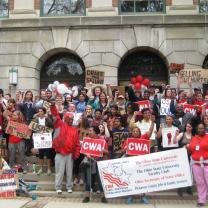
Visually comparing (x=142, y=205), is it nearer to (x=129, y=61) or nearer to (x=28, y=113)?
(x=28, y=113)

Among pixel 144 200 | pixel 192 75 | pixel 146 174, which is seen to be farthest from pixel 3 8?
pixel 144 200

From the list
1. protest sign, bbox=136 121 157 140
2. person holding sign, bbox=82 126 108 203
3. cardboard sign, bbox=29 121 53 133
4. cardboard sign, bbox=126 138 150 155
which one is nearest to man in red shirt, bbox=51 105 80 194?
person holding sign, bbox=82 126 108 203

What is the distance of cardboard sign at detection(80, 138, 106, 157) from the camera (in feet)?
38.8

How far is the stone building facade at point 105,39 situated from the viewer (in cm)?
1958

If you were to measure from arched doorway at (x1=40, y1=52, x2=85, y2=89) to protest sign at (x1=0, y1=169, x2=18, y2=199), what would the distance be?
9155mm

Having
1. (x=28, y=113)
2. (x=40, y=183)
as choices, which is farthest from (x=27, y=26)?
(x=40, y=183)

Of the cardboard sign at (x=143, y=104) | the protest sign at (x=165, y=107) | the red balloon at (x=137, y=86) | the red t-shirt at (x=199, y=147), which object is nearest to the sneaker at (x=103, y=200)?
the red t-shirt at (x=199, y=147)

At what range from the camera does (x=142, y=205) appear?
11344mm

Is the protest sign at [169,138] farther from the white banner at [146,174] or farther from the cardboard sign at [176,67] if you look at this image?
the cardboard sign at [176,67]

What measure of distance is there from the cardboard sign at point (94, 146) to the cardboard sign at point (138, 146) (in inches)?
24.9

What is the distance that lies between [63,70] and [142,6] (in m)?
4.22

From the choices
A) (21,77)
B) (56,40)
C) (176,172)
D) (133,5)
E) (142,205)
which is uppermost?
(133,5)

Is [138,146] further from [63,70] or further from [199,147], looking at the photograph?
[63,70]

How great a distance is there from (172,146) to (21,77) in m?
9.61
